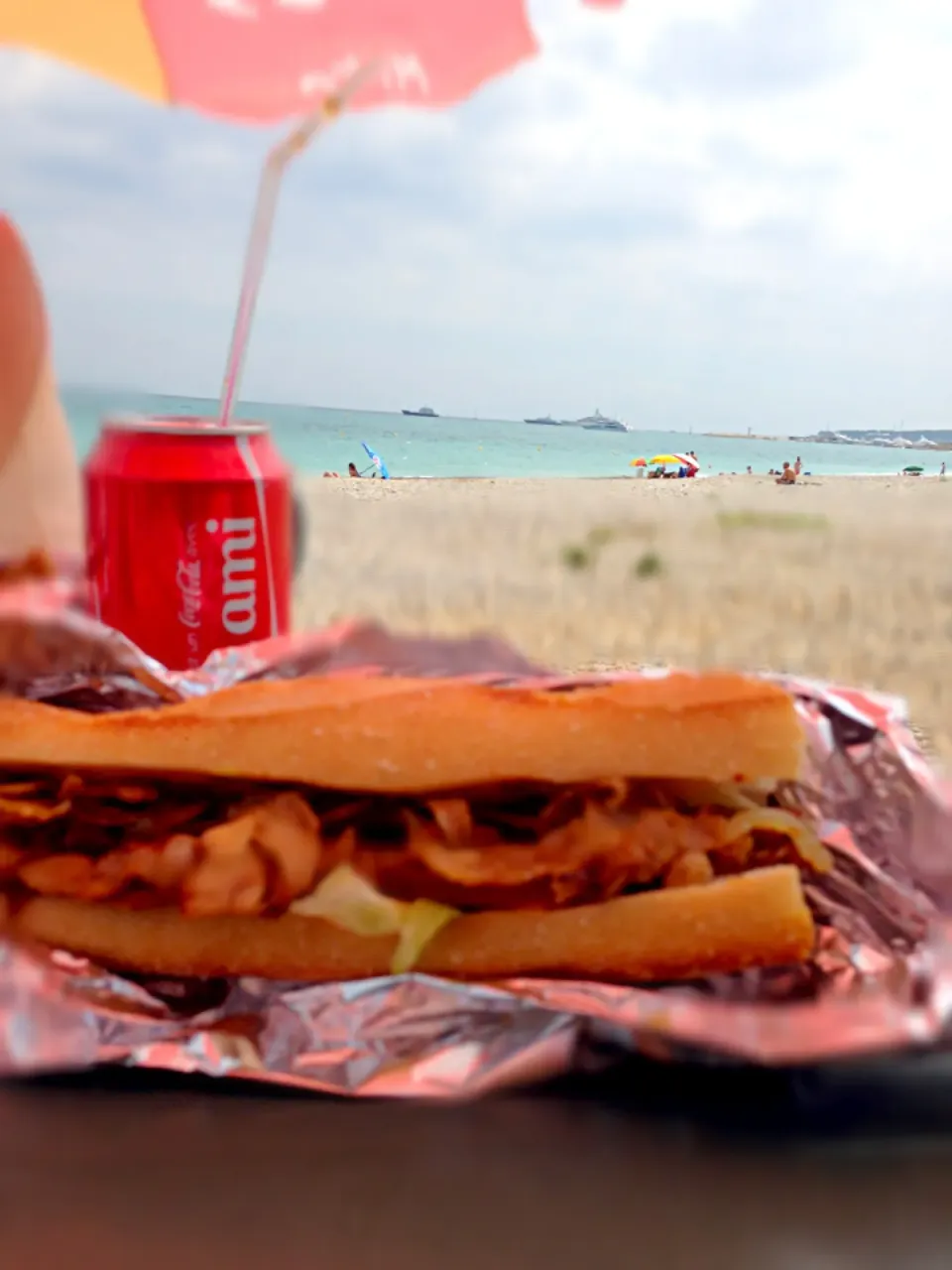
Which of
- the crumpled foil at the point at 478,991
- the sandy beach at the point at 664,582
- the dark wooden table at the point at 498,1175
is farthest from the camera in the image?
the sandy beach at the point at 664,582

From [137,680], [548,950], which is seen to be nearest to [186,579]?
[137,680]

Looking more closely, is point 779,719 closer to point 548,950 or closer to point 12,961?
point 548,950

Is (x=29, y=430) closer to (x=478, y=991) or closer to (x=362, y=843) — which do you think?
(x=362, y=843)

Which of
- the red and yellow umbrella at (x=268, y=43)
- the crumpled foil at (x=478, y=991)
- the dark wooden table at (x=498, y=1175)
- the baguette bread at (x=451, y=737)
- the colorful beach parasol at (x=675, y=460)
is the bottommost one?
the dark wooden table at (x=498, y=1175)

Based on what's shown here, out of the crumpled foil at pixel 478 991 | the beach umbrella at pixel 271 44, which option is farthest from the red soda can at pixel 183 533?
the beach umbrella at pixel 271 44

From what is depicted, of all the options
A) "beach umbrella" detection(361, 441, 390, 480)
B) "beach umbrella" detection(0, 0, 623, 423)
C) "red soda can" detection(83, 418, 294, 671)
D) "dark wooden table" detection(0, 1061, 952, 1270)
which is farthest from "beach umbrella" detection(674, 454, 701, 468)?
"dark wooden table" detection(0, 1061, 952, 1270)

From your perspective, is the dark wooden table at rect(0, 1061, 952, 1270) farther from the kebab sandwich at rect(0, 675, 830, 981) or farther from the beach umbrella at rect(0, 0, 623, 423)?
the beach umbrella at rect(0, 0, 623, 423)

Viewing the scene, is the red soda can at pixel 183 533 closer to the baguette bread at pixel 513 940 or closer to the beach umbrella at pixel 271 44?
the baguette bread at pixel 513 940

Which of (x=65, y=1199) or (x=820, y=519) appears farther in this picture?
(x=820, y=519)
